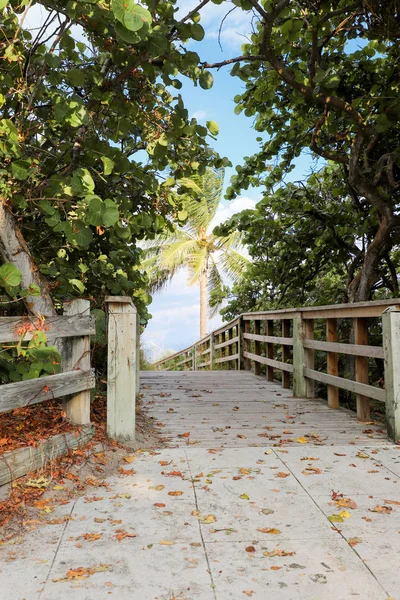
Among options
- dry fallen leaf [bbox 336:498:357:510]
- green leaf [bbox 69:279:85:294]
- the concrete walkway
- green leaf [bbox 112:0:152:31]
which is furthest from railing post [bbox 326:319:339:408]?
green leaf [bbox 112:0:152:31]

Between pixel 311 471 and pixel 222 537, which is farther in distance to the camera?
pixel 311 471

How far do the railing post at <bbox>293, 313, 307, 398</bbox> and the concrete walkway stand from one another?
9.52 ft

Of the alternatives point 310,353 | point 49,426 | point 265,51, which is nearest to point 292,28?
point 265,51

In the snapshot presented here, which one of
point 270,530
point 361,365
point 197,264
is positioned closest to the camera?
point 270,530

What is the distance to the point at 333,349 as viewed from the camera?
555 cm

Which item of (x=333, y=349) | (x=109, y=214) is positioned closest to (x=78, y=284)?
(x=109, y=214)

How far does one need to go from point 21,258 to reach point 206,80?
6.81ft

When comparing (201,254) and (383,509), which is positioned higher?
(201,254)

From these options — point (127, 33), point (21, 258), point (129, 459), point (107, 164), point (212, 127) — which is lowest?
point (129, 459)

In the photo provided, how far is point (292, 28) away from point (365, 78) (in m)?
1.72

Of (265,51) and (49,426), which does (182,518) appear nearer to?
(49,426)

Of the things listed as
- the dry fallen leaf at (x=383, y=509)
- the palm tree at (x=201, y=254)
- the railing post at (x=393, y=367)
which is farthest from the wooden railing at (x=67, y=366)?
Answer: the palm tree at (x=201, y=254)

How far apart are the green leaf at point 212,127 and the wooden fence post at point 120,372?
5.50ft

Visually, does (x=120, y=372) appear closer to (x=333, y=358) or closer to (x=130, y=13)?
(x=130, y=13)
